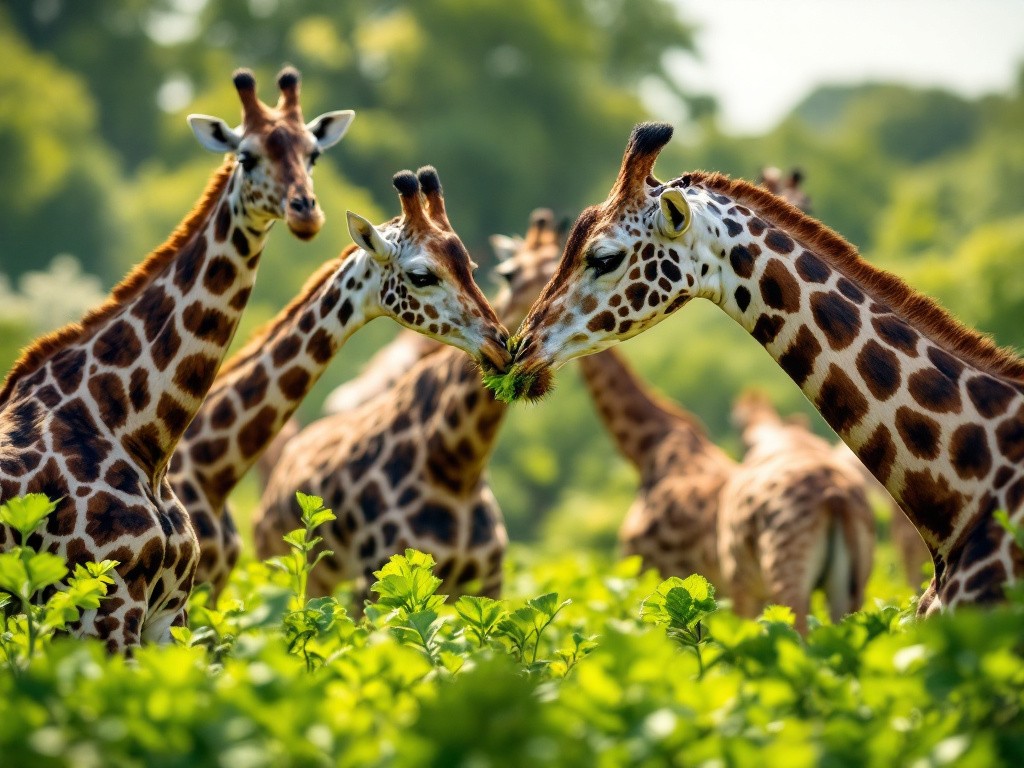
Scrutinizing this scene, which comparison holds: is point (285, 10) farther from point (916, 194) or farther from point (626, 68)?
point (916, 194)

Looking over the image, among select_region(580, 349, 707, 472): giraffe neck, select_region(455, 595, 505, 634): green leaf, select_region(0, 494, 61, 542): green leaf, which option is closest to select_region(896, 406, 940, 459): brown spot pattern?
select_region(455, 595, 505, 634): green leaf

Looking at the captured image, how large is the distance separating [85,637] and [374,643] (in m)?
1.64

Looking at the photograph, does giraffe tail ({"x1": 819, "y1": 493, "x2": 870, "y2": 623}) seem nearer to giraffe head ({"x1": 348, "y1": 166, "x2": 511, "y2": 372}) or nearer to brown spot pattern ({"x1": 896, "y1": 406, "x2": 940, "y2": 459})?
giraffe head ({"x1": 348, "y1": 166, "x2": 511, "y2": 372})

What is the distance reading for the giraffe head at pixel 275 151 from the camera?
22.2 feet

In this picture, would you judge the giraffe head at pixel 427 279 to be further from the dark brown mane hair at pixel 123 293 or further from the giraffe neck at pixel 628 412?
the giraffe neck at pixel 628 412

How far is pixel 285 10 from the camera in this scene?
5866cm

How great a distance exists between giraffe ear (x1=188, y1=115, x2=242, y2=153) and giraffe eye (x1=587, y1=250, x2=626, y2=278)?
7.28ft

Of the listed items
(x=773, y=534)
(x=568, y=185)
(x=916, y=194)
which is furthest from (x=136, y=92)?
(x=773, y=534)

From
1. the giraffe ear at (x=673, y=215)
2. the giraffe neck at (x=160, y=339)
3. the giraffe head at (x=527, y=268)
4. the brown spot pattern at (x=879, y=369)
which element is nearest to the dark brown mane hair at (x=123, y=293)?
the giraffe neck at (x=160, y=339)

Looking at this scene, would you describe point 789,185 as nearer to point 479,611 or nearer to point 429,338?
point 429,338

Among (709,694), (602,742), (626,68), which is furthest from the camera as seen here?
(626,68)

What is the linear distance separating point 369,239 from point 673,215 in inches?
68.1

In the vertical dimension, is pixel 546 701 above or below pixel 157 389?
below

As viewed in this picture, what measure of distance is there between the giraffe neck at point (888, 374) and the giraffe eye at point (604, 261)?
1.47ft
